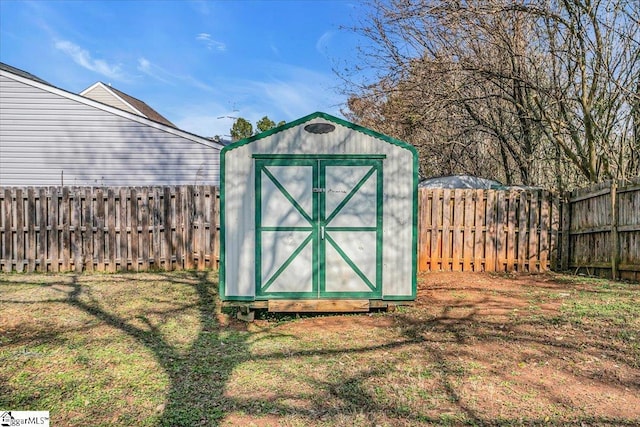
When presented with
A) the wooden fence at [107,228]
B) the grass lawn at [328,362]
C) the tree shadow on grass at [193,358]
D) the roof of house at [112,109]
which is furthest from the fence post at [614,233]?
the roof of house at [112,109]

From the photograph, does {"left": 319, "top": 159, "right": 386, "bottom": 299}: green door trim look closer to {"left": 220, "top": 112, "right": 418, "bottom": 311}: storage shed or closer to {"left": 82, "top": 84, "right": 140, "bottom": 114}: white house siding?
{"left": 220, "top": 112, "right": 418, "bottom": 311}: storage shed

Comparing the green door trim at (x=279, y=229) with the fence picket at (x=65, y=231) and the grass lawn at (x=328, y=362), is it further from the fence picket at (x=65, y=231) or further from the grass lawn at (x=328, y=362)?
the fence picket at (x=65, y=231)

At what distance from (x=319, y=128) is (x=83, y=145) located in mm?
8172

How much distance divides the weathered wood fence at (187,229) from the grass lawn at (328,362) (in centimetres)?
210

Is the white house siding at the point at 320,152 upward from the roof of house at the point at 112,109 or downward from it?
downward

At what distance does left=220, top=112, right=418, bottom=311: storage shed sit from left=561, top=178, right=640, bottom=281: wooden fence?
4083 millimetres

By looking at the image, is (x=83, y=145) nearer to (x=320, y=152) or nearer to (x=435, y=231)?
(x=320, y=152)

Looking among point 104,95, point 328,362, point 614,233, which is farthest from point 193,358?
point 104,95

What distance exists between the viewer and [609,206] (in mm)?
7547

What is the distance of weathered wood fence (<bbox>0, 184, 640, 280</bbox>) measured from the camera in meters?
8.41

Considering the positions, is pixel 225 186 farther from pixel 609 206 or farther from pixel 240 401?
pixel 609 206

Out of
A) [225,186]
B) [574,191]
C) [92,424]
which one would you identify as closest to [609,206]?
[574,191]

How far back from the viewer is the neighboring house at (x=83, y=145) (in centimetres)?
1091

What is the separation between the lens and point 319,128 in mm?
5629
